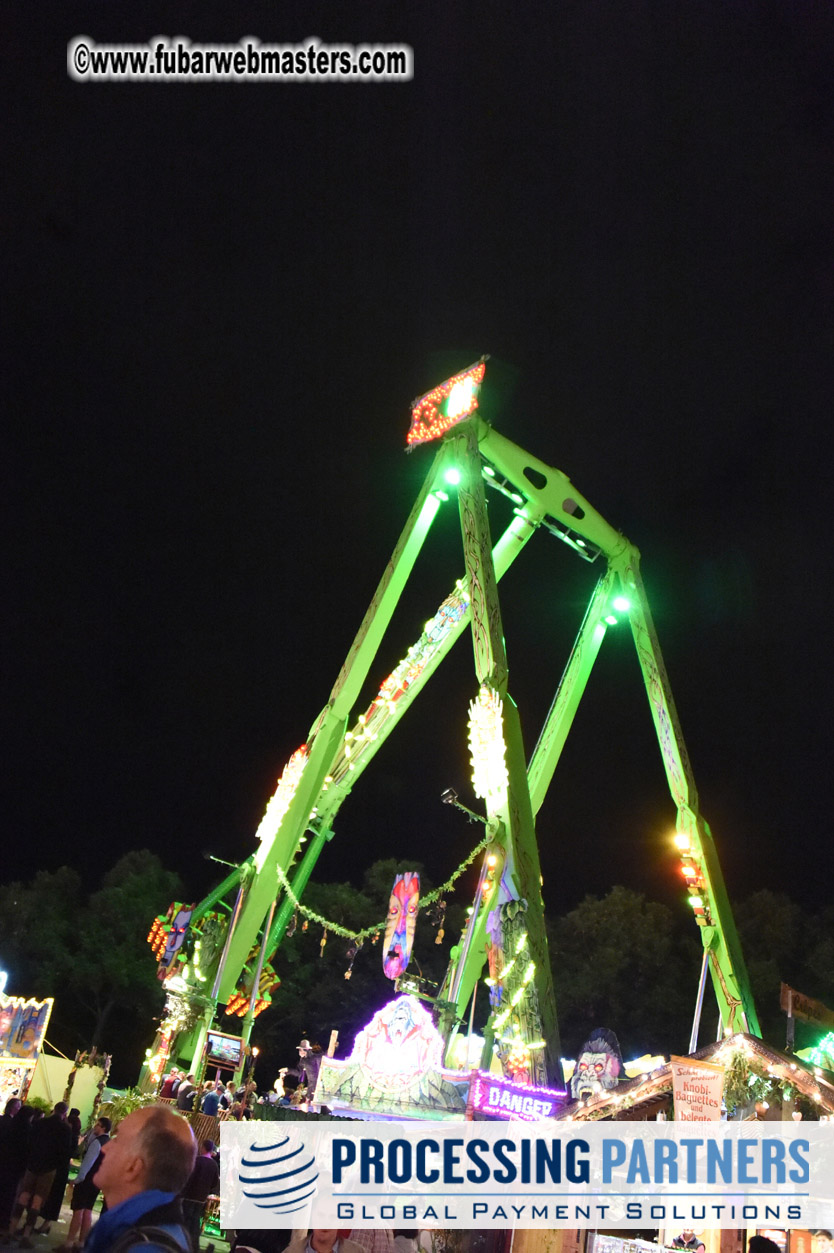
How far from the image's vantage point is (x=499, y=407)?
20500 millimetres

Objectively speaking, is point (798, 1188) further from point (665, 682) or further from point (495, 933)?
point (665, 682)

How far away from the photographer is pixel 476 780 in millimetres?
15055

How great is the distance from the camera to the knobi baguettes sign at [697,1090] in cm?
884

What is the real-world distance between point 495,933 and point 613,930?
63.0 ft

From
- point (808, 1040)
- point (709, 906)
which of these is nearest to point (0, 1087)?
point (709, 906)

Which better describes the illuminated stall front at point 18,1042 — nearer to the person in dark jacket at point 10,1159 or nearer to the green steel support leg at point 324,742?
the green steel support leg at point 324,742

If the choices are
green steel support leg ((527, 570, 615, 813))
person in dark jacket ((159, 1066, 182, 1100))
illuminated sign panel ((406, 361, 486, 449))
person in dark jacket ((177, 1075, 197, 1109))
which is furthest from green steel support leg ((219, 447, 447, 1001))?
green steel support leg ((527, 570, 615, 813))

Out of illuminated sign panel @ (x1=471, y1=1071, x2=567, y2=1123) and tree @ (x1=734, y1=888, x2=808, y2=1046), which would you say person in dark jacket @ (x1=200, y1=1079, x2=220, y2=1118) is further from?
tree @ (x1=734, y1=888, x2=808, y2=1046)

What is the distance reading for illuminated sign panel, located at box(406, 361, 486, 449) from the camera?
64.3 feet

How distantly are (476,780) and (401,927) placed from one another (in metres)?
3.20

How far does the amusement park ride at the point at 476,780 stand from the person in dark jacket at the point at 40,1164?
682 centimetres

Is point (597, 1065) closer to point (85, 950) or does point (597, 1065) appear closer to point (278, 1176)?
point (278, 1176)

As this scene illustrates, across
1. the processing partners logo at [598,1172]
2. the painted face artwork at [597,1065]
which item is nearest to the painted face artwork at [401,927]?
the processing partners logo at [598,1172]

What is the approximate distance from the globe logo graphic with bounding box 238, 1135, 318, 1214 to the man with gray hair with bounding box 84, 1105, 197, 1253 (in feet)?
12.5
